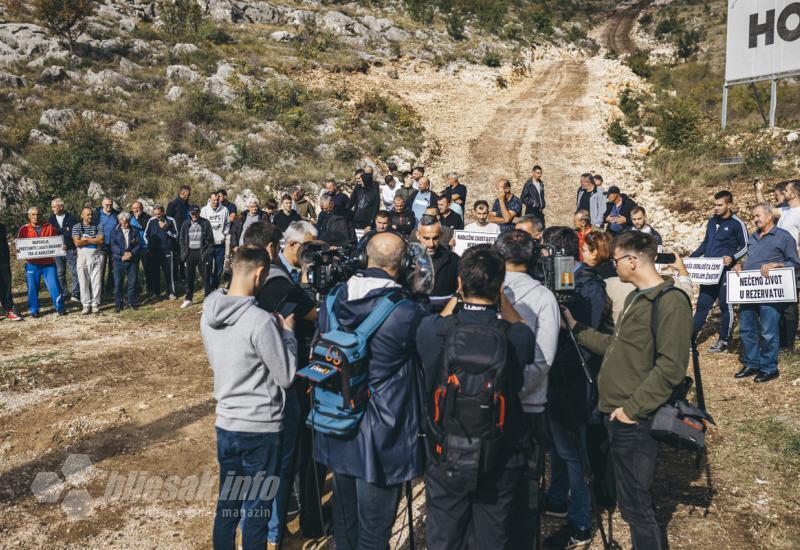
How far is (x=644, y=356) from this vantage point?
3480 mm

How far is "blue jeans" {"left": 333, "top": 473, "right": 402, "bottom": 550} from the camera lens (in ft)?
10.6

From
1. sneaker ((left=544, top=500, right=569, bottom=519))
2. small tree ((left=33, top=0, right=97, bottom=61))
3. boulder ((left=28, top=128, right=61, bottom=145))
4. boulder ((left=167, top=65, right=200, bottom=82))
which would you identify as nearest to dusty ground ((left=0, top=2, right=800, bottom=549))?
sneaker ((left=544, top=500, right=569, bottom=519))

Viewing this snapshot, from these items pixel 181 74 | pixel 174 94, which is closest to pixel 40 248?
pixel 174 94

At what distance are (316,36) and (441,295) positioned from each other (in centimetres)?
3435

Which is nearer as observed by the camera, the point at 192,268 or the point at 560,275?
the point at 560,275

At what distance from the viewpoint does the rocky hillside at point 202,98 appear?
64.2ft

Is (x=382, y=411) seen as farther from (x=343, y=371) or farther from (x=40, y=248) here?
(x=40, y=248)

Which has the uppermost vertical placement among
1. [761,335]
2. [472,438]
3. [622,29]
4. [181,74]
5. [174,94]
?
[622,29]

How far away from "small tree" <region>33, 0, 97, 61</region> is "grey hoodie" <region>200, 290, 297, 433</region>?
29.2m

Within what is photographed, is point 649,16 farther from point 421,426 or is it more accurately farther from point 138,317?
point 421,426

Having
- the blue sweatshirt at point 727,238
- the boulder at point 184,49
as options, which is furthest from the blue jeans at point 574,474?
the boulder at point 184,49

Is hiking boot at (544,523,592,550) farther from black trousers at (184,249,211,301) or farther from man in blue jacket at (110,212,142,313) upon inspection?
man in blue jacket at (110,212,142,313)

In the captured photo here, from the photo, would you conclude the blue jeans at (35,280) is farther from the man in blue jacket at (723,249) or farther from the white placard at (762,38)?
the white placard at (762,38)

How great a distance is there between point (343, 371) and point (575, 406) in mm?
2020
